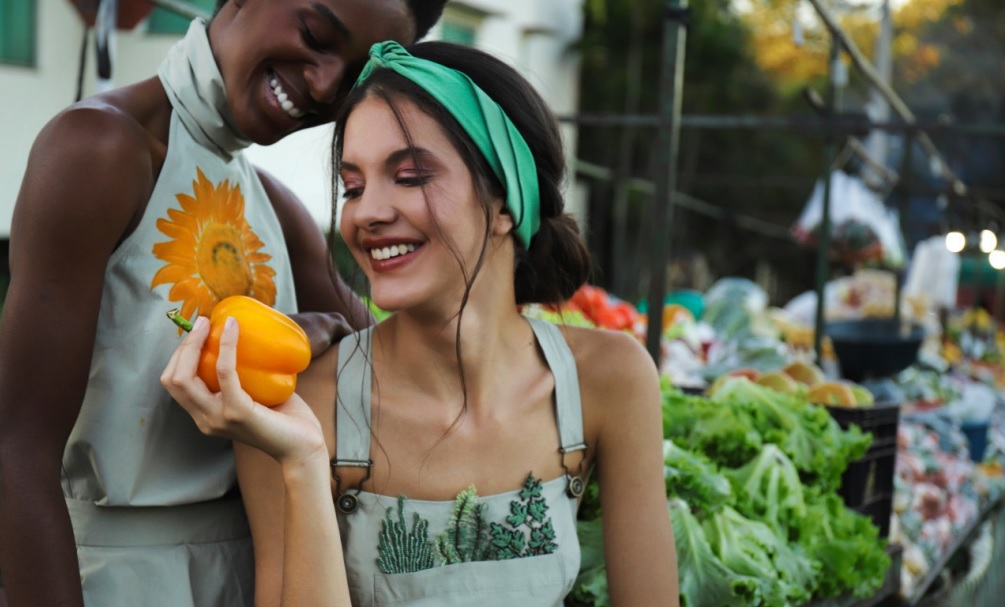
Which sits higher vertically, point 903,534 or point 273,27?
point 273,27

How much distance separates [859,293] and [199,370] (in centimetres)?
1155

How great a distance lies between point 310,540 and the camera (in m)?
1.77

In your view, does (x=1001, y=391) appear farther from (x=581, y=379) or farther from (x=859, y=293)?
(x=581, y=379)

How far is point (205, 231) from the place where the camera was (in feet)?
6.55

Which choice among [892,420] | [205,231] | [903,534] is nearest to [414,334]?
[205,231]

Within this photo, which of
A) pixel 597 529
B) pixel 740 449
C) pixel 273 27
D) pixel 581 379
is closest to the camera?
pixel 273 27

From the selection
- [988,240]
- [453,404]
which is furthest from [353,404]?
[988,240]

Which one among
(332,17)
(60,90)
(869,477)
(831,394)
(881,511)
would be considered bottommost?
(881,511)

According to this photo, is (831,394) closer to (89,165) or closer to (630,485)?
(630,485)

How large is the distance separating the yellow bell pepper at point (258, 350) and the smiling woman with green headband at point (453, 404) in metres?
0.04

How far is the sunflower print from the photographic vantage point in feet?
6.27

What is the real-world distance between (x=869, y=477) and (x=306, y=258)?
2.33m

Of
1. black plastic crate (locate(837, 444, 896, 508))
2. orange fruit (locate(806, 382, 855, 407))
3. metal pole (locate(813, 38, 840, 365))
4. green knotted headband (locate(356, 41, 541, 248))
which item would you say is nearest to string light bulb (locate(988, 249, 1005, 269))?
metal pole (locate(813, 38, 840, 365))

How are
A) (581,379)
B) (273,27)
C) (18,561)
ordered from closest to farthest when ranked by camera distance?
(18,561) → (273,27) → (581,379)
